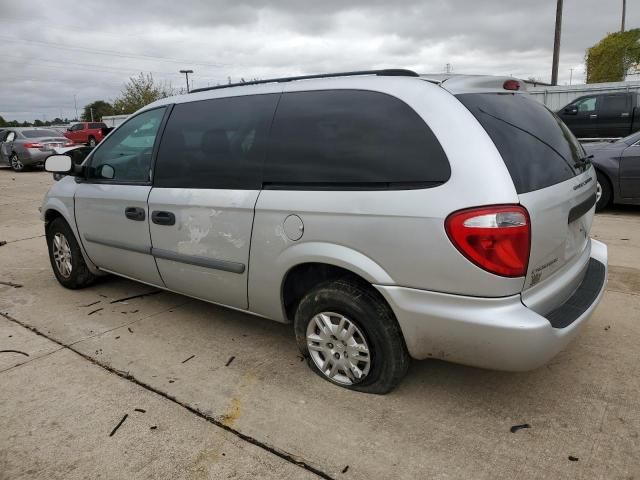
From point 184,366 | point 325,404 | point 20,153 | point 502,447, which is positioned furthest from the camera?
point 20,153

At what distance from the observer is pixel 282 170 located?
115 inches

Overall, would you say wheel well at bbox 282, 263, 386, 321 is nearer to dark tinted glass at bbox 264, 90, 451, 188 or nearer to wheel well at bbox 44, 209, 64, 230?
dark tinted glass at bbox 264, 90, 451, 188

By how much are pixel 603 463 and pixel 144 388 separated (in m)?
2.44

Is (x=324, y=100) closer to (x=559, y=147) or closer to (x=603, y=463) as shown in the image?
(x=559, y=147)

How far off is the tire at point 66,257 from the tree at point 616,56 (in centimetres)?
4338

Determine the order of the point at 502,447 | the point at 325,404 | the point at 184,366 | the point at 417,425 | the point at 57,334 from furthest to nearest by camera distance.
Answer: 1. the point at 57,334
2. the point at 184,366
3. the point at 325,404
4. the point at 417,425
5. the point at 502,447

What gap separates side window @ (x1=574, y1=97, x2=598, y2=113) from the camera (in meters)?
13.5

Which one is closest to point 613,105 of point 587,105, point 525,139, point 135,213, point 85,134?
Result: point 587,105

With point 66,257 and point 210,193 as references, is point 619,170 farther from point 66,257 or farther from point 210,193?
point 66,257

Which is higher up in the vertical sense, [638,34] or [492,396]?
[638,34]

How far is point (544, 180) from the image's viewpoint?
2.48 m

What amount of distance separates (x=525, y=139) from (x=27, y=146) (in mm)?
18263

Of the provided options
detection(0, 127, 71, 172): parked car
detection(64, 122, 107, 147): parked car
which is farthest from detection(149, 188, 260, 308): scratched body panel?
detection(64, 122, 107, 147): parked car

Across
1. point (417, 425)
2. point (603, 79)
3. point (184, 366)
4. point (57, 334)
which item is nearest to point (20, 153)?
point (57, 334)
